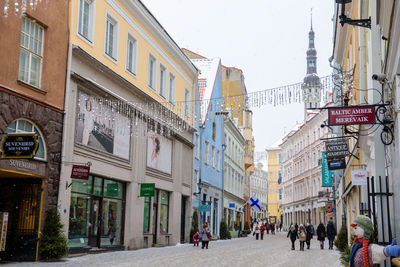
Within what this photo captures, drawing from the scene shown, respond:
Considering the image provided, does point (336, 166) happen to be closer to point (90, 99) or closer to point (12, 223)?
point (90, 99)

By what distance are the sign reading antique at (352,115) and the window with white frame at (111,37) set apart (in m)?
10.7

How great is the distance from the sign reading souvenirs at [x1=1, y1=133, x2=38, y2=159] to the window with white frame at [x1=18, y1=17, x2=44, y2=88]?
2.65 metres

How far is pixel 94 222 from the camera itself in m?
18.3

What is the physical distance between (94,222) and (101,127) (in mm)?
3483

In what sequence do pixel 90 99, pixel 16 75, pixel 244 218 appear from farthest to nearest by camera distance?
pixel 244 218
pixel 90 99
pixel 16 75

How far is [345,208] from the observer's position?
2778 centimetres

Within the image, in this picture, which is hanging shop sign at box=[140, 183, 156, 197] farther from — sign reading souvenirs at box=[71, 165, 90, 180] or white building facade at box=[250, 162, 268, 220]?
white building facade at box=[250, 162, 268, 220]

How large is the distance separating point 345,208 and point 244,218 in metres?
32.1

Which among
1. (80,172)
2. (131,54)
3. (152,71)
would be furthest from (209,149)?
(80,172)

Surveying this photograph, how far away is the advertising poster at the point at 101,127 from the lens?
17145 millimetres

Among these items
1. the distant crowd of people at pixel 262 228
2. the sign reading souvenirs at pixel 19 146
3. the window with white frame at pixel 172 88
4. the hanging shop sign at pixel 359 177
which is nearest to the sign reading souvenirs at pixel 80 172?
the sign reading souvenirs at pixel 19 146

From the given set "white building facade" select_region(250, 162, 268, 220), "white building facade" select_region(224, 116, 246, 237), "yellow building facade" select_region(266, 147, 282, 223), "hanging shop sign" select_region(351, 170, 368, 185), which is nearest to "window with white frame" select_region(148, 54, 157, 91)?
"hanging shop sign" select_region(351, 170, 368, 185)

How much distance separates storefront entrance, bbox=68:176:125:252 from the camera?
16828mm

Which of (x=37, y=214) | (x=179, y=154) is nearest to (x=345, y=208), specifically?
(x=179, y=154)
